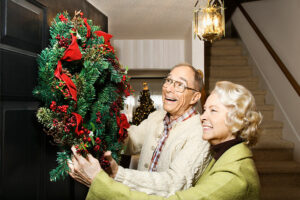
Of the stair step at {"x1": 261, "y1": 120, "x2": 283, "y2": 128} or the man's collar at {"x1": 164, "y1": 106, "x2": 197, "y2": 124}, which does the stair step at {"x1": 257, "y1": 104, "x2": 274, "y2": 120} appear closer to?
the stair step at {"x1": 261, "y1": 120, "x2": 283, "y2": 128}

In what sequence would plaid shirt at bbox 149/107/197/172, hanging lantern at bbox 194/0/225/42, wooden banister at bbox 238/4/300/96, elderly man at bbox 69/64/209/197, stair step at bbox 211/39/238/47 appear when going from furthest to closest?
stair step at bbox 211/39/238/47 < wooden banister at bbox 238/4/300/96 < hanging lantern at bbox 194/0/225/42 < plaid shirt at bbox 149/107/197/172 < elderly man at bbox 69/64/209/197

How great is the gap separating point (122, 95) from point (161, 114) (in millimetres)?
496

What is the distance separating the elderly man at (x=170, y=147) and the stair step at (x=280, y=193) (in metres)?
1.83

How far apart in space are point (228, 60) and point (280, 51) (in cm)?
120

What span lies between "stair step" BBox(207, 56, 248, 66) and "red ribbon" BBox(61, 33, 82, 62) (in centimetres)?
404

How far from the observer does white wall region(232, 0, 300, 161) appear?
334 cm

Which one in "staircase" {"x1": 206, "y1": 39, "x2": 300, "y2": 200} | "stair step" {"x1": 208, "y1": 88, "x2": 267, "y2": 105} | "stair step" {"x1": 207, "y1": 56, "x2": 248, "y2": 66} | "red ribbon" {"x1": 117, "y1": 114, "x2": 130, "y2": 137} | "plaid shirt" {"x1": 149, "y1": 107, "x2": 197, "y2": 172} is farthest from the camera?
"stair step" {"x1": 207, "y1": 56, "x2": 248, "y2": 66}

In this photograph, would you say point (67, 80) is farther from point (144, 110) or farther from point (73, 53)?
point (144, 110)

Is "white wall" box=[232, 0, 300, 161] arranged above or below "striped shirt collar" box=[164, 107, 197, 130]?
above

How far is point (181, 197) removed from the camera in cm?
101

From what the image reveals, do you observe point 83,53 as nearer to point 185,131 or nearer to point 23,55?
point 23,55

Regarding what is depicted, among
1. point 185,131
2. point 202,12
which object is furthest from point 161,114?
point 202,12

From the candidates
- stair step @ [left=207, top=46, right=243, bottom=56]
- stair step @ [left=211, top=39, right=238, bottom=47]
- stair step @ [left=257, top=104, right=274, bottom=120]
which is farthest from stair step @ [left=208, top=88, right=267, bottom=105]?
stair step @ [left=211, top=39, right=238, bottom=47]

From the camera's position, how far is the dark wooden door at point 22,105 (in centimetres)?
101
